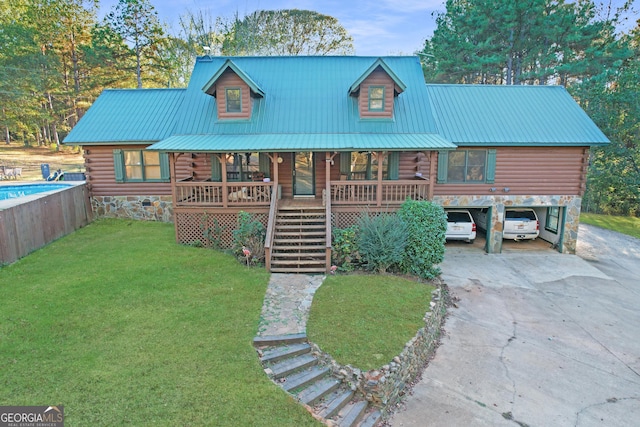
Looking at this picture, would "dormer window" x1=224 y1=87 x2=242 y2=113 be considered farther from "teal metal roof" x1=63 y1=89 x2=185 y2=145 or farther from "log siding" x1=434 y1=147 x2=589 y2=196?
"log siding" x1=434 y1=147 x2=589 y2=196

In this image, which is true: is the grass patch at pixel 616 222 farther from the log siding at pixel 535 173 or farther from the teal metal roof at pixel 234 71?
the teal metal roof at pixel 234 71

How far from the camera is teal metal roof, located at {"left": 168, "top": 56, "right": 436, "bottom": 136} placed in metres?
14.7

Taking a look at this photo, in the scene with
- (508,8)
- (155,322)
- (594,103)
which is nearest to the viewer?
(155,322)

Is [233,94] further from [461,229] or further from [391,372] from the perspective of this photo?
[391,372]

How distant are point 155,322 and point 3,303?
358 centimetres

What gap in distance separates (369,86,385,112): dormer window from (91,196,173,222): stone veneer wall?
9425 mm

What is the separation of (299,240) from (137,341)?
231 inches

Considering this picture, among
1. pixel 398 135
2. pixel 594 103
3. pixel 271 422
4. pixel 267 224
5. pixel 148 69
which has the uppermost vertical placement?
pixel 148 69

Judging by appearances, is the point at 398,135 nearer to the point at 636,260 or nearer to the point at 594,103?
the point at 636,260

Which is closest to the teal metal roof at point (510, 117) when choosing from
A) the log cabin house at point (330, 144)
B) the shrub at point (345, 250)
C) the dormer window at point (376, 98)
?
the log cabin house at point (330, 144)

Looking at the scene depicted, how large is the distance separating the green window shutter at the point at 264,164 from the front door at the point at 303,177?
1106mm

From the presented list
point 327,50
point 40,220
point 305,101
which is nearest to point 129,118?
point 40,220

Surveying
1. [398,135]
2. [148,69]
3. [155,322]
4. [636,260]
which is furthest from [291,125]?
[148,69]

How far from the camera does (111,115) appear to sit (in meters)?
16.5
